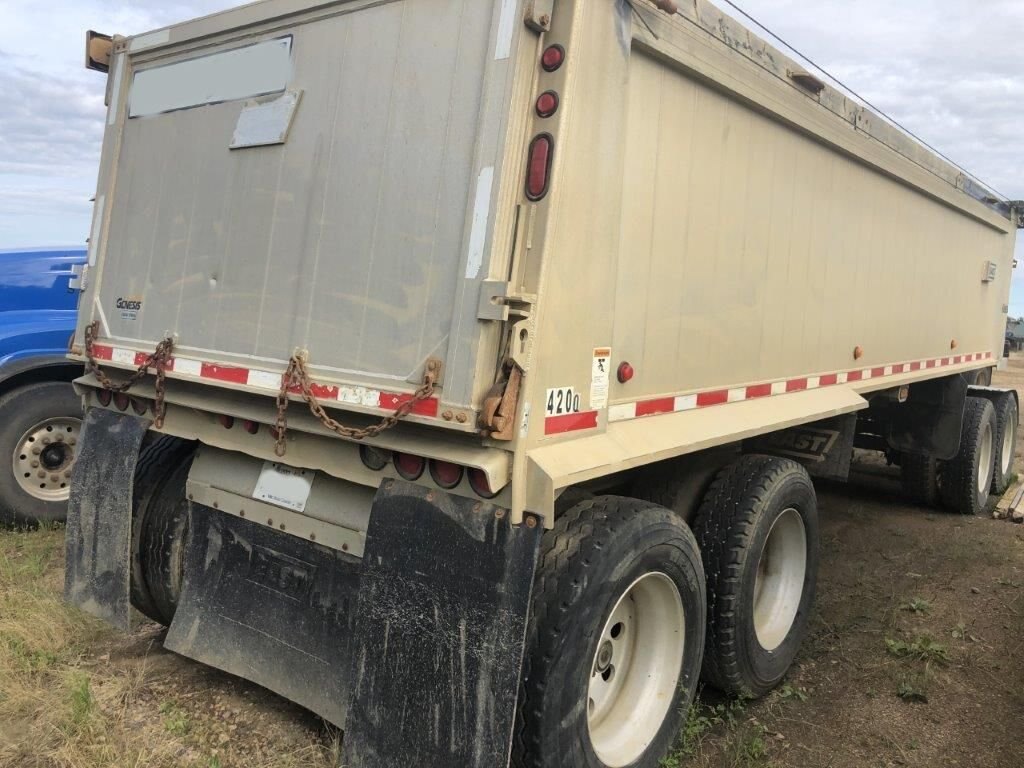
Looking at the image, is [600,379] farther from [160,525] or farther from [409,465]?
[160,525]

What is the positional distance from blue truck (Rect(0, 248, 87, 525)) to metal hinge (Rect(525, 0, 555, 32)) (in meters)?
4.37

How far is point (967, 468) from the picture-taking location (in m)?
7.27

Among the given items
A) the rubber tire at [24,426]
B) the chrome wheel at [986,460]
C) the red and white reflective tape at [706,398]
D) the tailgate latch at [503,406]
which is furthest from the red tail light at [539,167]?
the chrome wheel at [986,460]

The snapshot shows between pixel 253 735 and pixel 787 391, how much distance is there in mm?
2973

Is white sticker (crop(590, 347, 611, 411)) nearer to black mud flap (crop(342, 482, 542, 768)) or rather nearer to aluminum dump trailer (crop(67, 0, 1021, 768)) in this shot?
aluminum dump trailer (crop(67, 0, 1021, 768))

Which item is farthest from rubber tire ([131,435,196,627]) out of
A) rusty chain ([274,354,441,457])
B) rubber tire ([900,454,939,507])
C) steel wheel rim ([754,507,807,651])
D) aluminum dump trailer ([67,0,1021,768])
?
rubber tire ([900,454,939,507])

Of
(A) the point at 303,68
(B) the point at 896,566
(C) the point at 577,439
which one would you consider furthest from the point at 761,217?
(B) the point at 896,566

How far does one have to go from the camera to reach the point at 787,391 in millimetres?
4168

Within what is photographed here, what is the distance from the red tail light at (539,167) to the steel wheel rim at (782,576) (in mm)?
2329

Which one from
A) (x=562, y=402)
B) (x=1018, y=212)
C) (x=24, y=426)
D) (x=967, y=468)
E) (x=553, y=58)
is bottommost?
(x=24, y=426)

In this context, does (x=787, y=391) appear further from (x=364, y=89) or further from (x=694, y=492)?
(x=364, y=89)

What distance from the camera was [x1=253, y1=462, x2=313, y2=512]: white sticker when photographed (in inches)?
117

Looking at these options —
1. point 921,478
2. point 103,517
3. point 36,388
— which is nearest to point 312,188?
point 103,517

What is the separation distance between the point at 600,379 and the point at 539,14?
115 cm
